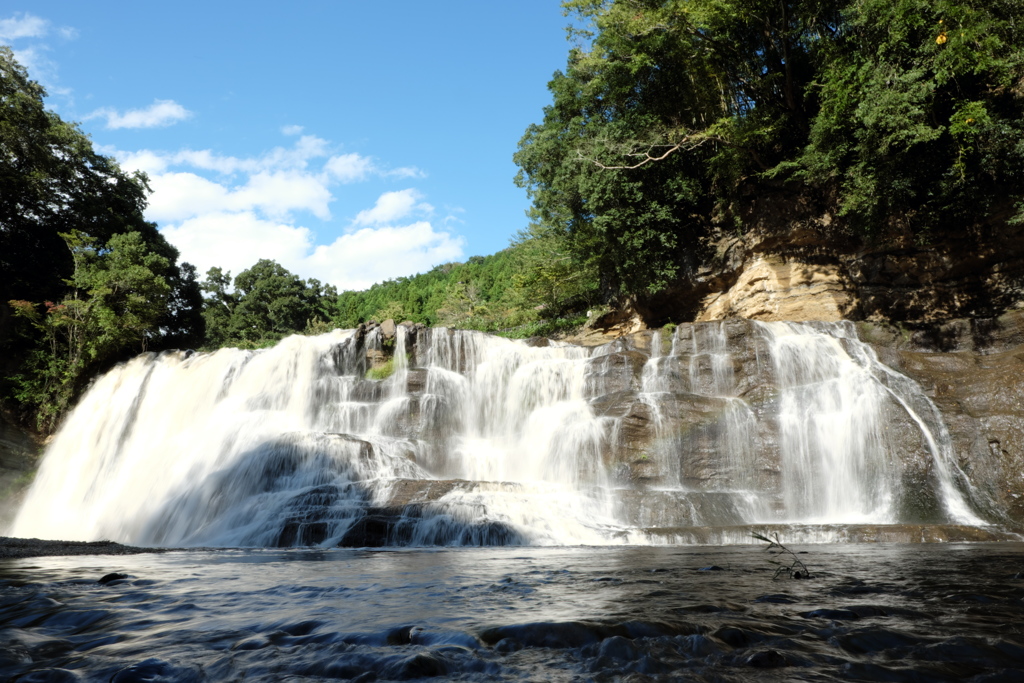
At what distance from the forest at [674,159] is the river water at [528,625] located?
1622 centimetres

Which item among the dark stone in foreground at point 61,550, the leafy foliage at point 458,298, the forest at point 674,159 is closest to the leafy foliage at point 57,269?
the forest at point 674,159

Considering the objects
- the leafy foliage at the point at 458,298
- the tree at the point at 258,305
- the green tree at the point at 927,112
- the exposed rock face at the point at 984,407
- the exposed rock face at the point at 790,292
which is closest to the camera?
the exposed rock face at the point at 984,407

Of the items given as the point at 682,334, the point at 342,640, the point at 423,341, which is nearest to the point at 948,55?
the point at 682,334

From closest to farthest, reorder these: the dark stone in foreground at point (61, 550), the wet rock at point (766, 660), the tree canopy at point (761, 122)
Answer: the wet rock at point (766, 660), the dark stone in foreground at point (61, 550), the tree canopy at point (761, 122)

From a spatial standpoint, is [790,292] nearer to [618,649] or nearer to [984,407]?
[984,407]

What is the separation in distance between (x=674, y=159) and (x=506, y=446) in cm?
1506

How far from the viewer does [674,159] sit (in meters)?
25.0

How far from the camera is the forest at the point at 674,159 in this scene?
16844 millimetres

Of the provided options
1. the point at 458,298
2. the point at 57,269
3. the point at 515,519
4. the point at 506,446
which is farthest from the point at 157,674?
the point at 458,298

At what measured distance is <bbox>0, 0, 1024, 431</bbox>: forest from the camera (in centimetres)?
1684

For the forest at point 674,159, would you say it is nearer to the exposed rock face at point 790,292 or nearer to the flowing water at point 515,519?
the exposed rock face at point 790,292

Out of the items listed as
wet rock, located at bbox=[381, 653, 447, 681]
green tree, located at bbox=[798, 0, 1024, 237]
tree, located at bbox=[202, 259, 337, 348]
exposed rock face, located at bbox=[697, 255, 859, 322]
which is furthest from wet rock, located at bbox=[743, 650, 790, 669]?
tree, located at bbox=[202, 259, 337, 348]

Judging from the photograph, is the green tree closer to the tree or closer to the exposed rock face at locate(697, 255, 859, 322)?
the exposed rock face at locate(697, 255, 859, 322)

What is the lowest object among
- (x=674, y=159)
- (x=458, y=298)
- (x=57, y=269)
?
(x=57, y=269)
